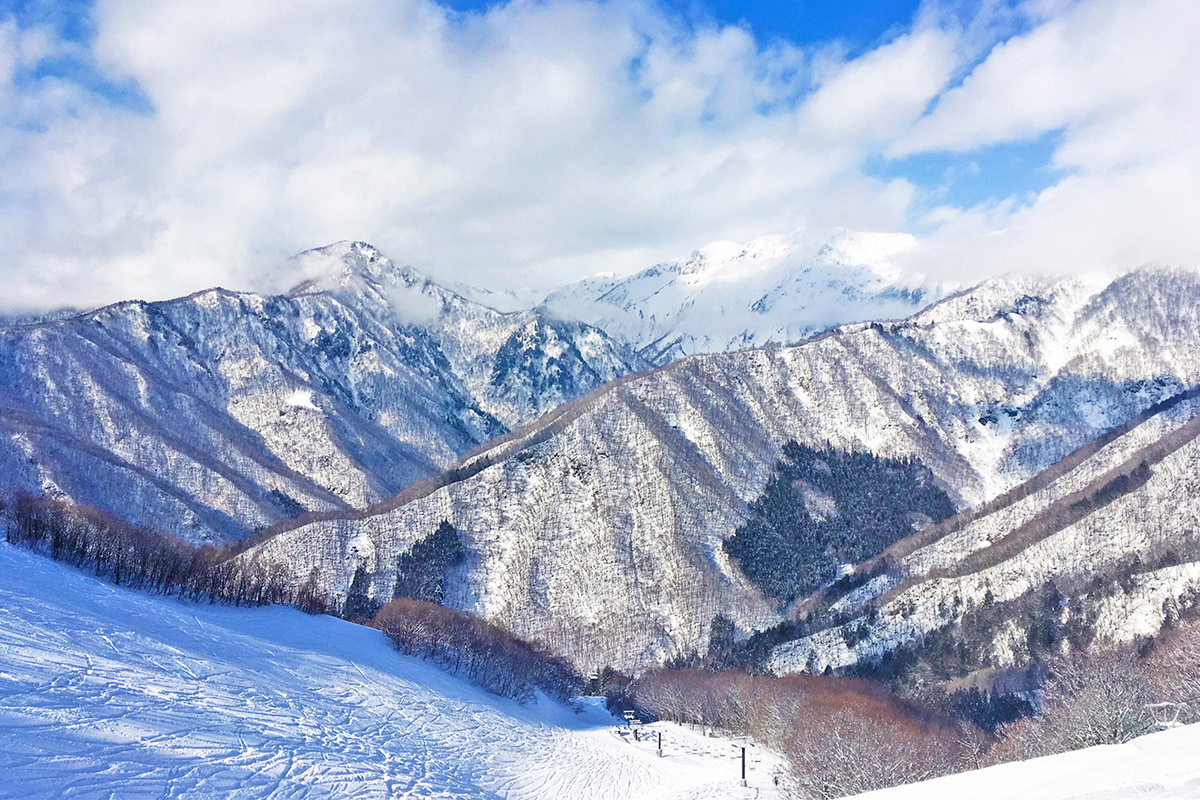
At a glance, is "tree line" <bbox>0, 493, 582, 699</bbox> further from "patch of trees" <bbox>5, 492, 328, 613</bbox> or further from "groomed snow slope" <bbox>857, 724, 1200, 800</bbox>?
"groomed snow slope" <bbox>857, 724, 1200, 800</bbox>

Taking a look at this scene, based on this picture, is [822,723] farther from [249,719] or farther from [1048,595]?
[1048,595]

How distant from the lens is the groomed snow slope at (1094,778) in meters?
13.9

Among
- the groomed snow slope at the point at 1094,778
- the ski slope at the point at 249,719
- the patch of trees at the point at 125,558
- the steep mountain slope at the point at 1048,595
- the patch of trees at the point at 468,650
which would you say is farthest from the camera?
the steep mountain slope at the point at 1048,595

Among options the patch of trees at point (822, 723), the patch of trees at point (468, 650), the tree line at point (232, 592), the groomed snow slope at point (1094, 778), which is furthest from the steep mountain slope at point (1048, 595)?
the groomed snow slope at point (1094, 778)

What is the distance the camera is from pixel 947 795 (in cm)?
1512

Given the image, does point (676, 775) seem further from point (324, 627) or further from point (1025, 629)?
point (1025, 629)

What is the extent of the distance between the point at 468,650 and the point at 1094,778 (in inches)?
3795

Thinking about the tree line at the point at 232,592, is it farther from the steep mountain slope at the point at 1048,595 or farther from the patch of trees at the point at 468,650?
the steep mountain slope at the point at 1048,595

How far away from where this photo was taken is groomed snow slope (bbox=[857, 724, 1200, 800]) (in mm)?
13879

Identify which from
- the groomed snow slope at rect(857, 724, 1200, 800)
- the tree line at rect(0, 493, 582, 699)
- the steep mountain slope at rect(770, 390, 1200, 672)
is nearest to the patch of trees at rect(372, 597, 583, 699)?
the tree line at rect(0, 493, 582, 699)

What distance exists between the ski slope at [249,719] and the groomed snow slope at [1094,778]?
28.8 meters

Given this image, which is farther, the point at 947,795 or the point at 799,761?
the point at 799,761

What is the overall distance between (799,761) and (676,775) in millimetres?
13877

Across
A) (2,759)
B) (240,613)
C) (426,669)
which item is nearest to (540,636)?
(426,669)
